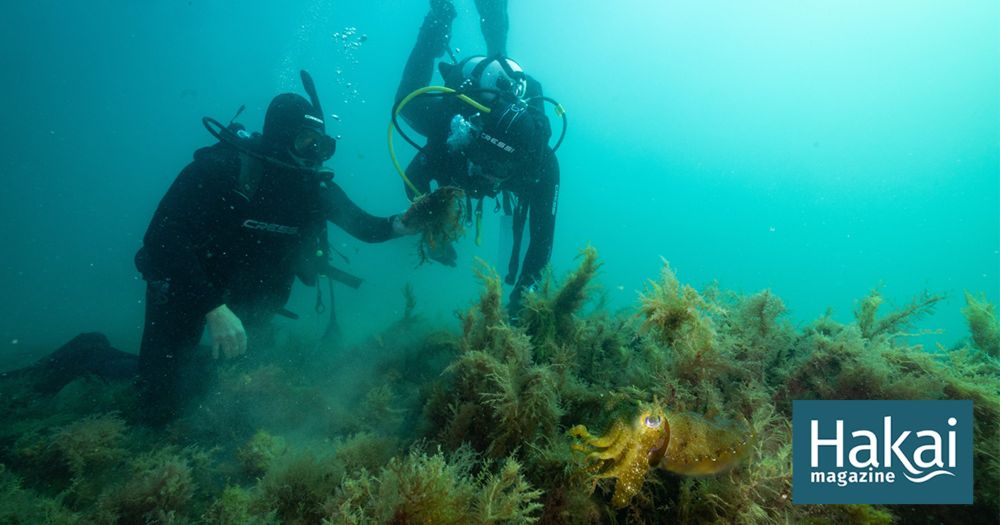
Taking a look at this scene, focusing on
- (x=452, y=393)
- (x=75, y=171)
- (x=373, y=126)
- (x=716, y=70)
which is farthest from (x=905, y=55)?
(x=75, y=171)

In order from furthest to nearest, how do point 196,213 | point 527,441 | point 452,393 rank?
1. point 196,213
2. point 452,393
3. point 527,441

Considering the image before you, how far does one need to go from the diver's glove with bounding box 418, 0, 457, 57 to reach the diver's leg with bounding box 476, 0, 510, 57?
1.43 m

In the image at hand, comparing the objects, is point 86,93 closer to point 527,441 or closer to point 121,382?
point 121,382

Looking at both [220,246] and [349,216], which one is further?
[349,216]

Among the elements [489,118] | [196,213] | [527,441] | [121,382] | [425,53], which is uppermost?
[425,53]

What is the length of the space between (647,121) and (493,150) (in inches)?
4424

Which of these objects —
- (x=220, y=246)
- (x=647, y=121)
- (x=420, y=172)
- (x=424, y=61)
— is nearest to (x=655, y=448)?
(x=420, y=172)

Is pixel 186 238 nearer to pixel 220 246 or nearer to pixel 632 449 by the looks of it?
pixel 220 246

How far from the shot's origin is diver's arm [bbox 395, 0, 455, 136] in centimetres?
684

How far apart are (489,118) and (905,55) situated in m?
128

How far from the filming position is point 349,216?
545 centimetres

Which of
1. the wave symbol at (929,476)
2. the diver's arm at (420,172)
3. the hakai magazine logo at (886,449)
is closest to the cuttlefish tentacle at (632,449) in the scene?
the hakai magazine logo at (886,449)

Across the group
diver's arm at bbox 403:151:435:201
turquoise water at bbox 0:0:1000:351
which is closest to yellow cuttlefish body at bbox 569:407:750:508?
diver's arm at bbox 403:151:435:201

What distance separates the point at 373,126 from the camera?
322ft
